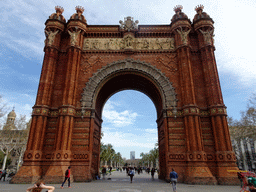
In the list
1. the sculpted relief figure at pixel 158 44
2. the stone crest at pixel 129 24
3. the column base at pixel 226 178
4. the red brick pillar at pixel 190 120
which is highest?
the stone crest at pixel 129 24

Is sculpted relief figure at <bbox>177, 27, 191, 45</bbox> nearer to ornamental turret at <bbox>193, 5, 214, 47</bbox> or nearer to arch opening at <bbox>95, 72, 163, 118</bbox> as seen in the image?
ornamental turret at <bbox>193, 5, 214, 47</bbox>

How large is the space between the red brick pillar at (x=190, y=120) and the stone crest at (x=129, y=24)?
5007 millimetres

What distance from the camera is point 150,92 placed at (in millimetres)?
21969

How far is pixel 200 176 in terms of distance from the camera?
1413cm

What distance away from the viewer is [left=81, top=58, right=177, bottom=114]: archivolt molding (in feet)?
58.7

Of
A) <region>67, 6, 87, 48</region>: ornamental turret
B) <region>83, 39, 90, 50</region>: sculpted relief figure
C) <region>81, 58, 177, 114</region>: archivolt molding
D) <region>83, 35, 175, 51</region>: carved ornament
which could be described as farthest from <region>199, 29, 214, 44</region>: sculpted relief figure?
<region>67, 6, 87, 48</region>: ornamental turret

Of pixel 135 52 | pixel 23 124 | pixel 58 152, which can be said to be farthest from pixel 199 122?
pixel 23 124

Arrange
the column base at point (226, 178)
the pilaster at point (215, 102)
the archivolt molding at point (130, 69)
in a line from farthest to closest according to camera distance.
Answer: the archivolt molding at point (130, 69), the pilaster at point (215, 102), the column base at point (226, 178)

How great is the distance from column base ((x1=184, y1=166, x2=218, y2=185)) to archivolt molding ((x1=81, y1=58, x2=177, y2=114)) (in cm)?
608

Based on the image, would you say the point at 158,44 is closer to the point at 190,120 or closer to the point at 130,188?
the point at 190,120

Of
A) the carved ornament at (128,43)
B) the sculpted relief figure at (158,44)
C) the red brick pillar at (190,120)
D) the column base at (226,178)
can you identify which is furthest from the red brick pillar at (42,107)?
the column base at (226,178)

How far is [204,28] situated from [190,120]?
430 inches

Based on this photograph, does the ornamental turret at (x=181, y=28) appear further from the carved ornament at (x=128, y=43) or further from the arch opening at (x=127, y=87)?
the arch opening at (x=127, y=87)

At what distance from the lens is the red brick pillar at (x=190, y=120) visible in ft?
47.1
